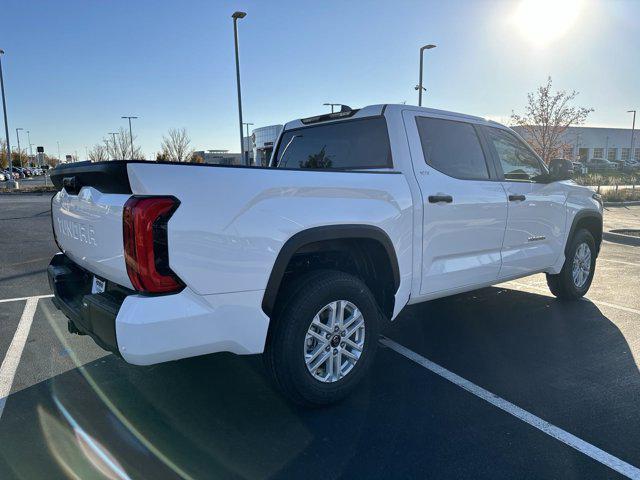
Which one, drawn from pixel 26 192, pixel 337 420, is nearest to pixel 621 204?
pixel 337 420

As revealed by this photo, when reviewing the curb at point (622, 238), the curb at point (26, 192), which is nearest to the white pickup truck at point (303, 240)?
the curb at point (622, 238)

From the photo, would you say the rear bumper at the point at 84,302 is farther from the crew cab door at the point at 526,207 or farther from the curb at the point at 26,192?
the curb at the point at 26,192

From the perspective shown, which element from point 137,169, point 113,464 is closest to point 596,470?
point 113,464

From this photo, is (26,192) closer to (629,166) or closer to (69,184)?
(69,184)

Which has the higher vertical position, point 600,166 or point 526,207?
point 526,207

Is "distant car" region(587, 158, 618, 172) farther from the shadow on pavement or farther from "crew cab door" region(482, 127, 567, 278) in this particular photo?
the shadow on pavement

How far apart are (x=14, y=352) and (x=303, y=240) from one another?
9.38 feet

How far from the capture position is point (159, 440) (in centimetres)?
281

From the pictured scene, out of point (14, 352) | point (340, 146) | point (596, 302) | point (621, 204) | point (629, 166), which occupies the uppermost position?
point (340, 146)

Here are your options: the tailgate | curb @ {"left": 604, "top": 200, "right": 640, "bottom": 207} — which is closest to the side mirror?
the tailgate

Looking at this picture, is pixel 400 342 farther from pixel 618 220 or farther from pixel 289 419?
pixel 618 220

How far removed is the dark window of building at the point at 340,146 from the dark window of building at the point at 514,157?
129 cm

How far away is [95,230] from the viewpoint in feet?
9.26

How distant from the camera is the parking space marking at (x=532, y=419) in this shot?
2.59m
